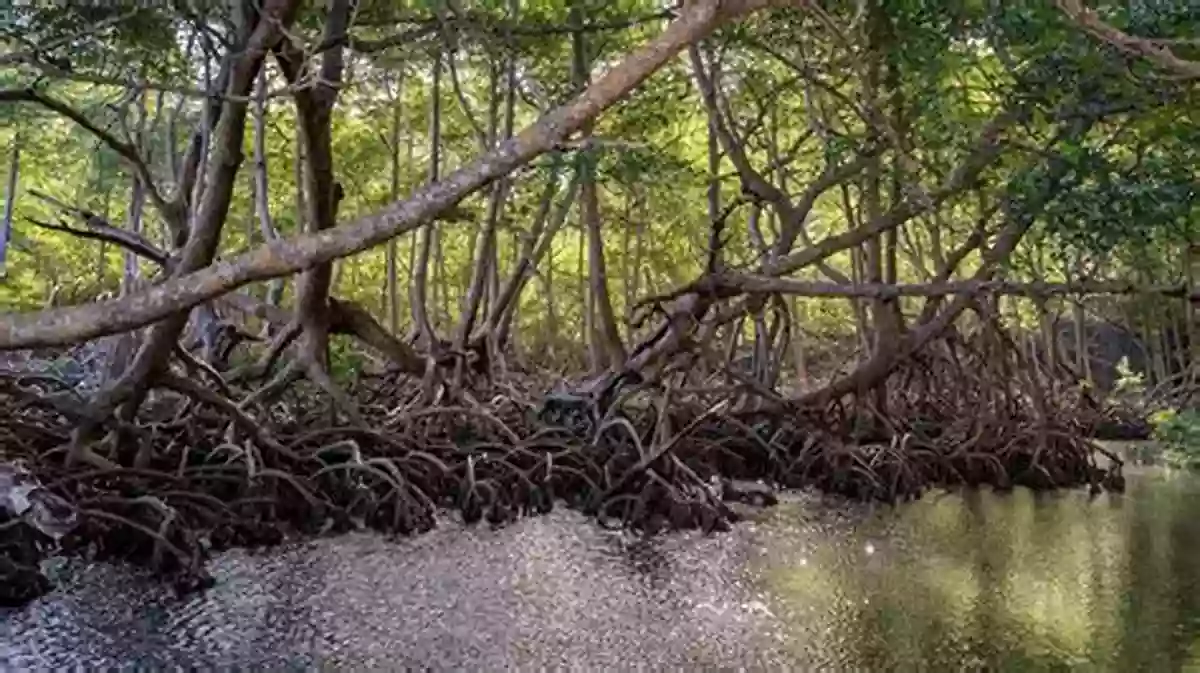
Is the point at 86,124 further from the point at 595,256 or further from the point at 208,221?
the point at 595,256

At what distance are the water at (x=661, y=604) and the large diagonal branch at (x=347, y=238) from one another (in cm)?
175

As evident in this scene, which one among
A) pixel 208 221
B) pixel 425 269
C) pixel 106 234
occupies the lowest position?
pixel 106 234

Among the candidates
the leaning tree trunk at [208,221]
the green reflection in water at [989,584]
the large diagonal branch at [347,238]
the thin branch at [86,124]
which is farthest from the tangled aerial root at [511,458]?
the large diagonal branch at [347,238]

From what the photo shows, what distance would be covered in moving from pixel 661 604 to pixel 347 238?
2777mm

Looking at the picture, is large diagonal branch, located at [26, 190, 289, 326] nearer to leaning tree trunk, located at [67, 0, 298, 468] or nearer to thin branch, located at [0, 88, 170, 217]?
leaning tree trunk, located at [67, 0, 298, 468]

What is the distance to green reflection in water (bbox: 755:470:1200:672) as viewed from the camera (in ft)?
14.7

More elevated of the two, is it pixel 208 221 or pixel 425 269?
pixel 425 269

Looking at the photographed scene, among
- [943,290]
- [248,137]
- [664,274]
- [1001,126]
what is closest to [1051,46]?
[1001,126]

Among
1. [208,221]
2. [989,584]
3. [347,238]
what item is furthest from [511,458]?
[347,238]

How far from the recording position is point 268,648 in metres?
4.43

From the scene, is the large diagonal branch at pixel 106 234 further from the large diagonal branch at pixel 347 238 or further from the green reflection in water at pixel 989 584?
the green reflection in water at pixel 989 584

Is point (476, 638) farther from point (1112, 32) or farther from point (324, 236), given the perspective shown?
point (1112, 32)

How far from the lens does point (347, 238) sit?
2900 mm

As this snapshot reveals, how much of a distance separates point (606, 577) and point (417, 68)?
6.65 meters
